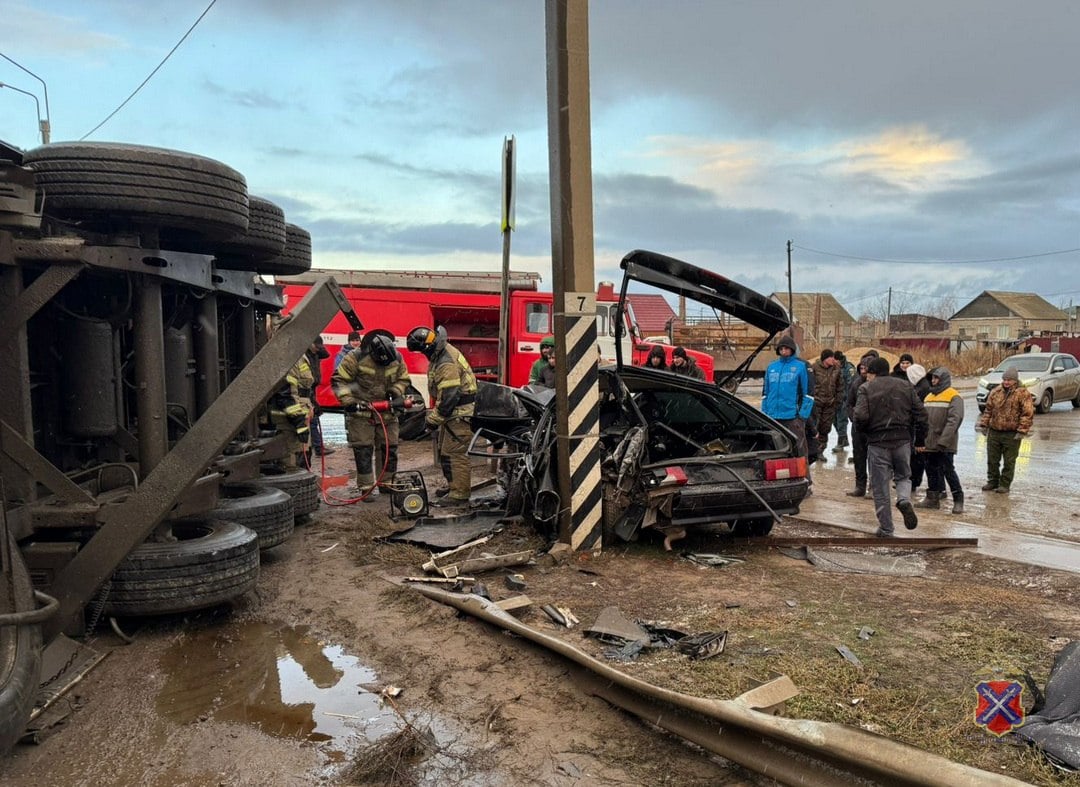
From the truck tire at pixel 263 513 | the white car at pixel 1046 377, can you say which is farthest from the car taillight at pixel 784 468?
the white car at pixel 1046 377

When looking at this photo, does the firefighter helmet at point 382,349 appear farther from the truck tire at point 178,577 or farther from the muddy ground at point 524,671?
the truck tire at point 178,577

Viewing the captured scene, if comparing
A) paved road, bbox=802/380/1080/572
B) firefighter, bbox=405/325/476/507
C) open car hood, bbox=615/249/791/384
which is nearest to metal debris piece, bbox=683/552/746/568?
open car hood, bbox=615/249/791/384

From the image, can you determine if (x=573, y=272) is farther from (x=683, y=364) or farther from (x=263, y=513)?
(x=683, y=364)

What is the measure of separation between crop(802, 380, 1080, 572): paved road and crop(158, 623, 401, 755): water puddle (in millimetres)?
5231

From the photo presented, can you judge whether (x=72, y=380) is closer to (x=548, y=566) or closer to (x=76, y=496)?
(x=76, y=496)

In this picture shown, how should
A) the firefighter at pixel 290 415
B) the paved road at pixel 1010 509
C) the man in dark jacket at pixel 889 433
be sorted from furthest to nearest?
the firefighter at pixel 290 415, the man in dark jacket at pixel 889 433, the paved road at pixel 1010 509

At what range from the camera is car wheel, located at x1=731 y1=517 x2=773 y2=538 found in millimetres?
6676

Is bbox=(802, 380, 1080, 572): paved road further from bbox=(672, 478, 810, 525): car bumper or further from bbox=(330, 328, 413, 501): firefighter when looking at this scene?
bbox=(330, 328, 413, 501): firefighter

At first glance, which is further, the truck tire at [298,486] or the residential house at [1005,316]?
the residential house at [1005,316]

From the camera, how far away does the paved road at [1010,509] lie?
6.67 metres

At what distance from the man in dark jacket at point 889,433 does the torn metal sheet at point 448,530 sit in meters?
3.48

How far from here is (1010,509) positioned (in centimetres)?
827

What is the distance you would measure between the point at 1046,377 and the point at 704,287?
1636 centimetres

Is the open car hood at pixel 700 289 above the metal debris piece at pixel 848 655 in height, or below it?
above
